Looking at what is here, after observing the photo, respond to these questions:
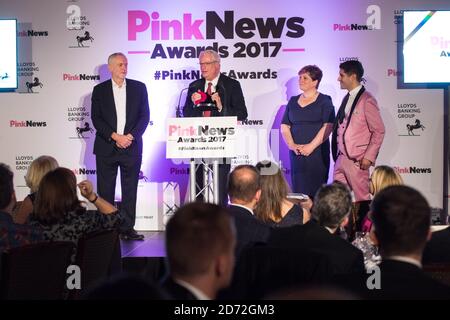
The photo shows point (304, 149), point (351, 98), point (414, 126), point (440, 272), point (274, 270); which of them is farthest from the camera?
point (414, 126)

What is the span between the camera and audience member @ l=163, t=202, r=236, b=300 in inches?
74.5

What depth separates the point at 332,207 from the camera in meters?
3.65

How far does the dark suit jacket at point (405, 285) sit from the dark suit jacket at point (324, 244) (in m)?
0.99

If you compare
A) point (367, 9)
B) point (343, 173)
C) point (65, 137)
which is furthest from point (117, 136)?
point (367, 9)

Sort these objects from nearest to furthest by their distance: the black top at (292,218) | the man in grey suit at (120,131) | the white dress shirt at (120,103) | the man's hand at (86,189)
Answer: the man's hand at (86,189), the black top at (292,218), the man in grey suit at (120,131), the white dress shirt at (120,103)

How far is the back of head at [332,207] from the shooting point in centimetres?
365

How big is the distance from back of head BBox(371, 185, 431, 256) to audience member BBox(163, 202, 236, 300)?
70cm

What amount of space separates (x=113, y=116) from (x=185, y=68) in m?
1.41

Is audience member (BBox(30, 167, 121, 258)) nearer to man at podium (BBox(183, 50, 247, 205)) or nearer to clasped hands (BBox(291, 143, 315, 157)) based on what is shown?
man at podium (BBox(183, 50, 247, 205))

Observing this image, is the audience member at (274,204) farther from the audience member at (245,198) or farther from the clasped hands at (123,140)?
the clasped hands at (123,140)

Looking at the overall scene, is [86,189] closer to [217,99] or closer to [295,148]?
[217,99]

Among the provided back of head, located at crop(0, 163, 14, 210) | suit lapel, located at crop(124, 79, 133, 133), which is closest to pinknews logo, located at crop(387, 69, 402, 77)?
suit lapel, located at crop(124, 79, 133, 133)

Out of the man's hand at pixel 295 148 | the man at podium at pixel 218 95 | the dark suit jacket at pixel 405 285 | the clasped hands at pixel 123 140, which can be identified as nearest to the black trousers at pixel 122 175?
the clasped hands at pixel 123 140

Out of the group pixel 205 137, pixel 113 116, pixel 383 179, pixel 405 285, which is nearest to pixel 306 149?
pixel 205 137
